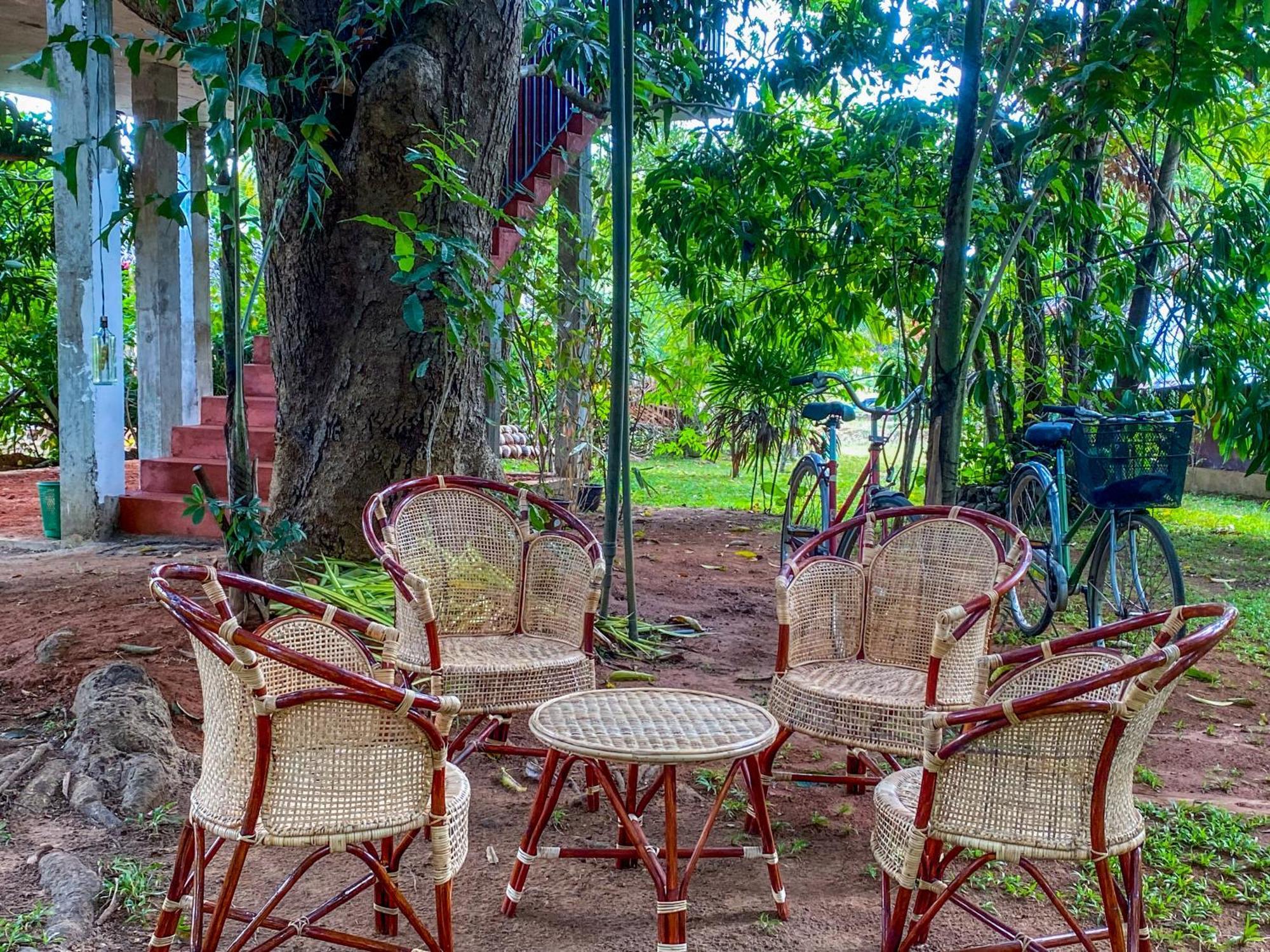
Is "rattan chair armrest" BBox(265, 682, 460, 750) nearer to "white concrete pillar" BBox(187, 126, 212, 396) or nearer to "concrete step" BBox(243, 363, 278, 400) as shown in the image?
"concrete step" BBox(243, 363, 278, 400)

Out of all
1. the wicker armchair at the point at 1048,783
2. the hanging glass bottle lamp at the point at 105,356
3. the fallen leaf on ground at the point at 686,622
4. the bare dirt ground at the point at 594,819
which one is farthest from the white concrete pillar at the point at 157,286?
the wicker armchair at the point at 1048,783

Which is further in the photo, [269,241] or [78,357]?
[78,357]

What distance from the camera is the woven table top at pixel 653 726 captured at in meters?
1.86

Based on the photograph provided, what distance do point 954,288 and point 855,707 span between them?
1.67 meters

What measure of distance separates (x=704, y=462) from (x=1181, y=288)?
28.4 feet

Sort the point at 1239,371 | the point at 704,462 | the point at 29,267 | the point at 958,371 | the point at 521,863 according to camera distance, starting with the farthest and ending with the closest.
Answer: the point at 704,462 < the point at 29,267 < the point at 1239,371 < the point at 958,371 < the point at 521,863

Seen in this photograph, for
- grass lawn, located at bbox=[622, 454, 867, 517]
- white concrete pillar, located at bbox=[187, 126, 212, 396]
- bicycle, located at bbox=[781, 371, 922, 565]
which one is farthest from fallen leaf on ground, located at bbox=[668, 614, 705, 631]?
white concrete pillar, located at bbox=[187, 126, 212, 396]

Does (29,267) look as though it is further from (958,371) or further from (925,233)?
(958,371)

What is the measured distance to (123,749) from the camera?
2617mm

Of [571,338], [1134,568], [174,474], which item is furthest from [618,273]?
[174,474]

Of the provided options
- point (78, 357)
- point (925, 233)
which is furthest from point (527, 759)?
point (78, 357)

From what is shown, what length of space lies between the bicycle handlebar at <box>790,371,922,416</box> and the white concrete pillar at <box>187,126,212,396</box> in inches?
193

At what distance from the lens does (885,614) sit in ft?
9.00

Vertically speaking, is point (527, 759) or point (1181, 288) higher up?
point (1181, 288)
